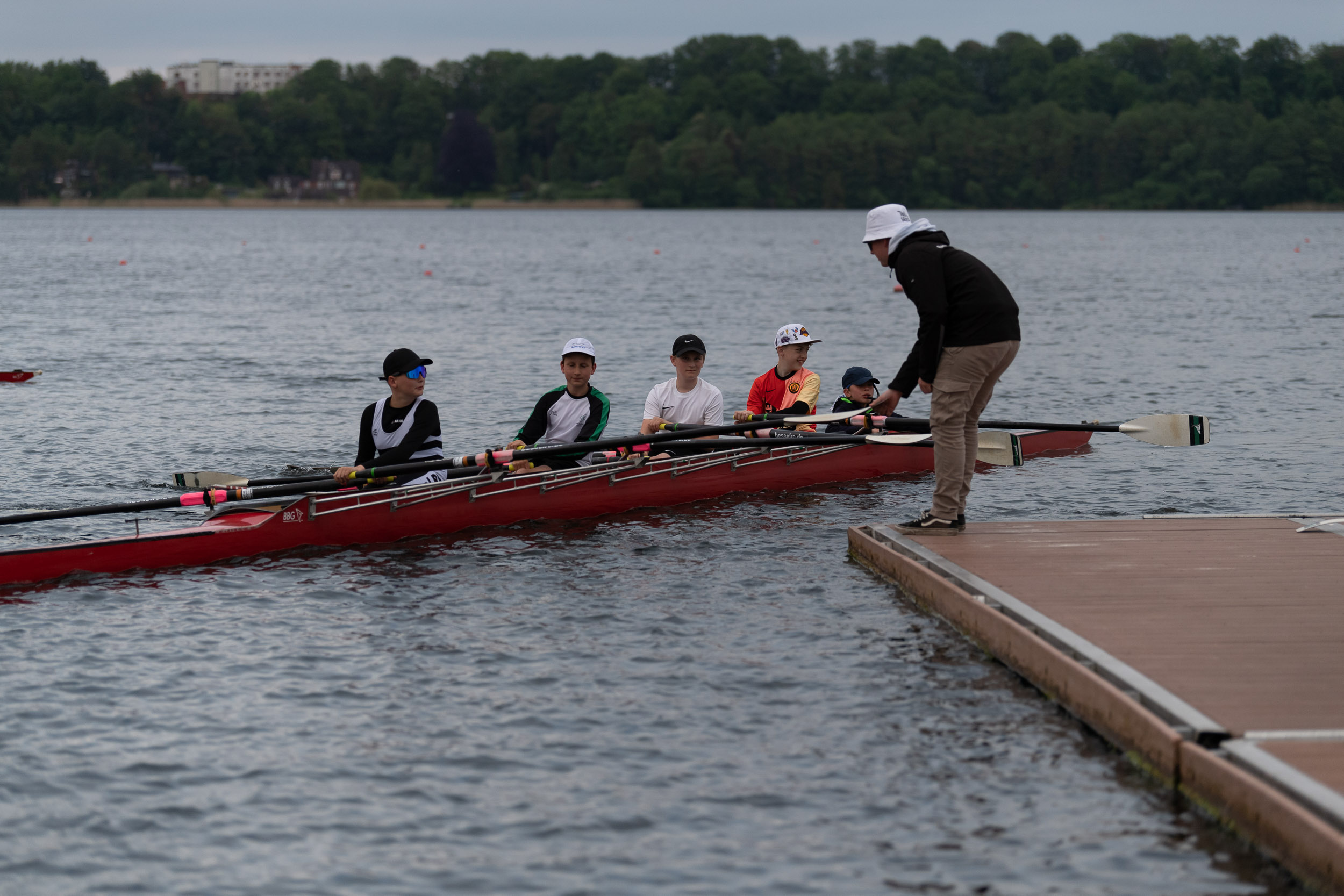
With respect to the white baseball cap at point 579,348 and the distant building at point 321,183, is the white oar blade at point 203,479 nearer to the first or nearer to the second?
the white baseball cap at point 579,348

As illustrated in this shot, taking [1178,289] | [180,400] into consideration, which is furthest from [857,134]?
[180,400]

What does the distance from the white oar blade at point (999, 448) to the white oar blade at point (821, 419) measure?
3.62 feet

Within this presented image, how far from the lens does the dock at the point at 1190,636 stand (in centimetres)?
638

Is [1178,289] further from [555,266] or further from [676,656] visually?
[676,656]

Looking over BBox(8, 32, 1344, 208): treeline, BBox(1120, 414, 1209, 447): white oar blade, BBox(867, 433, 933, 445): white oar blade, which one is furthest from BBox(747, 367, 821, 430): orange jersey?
BBox(8, 32, 1344, 208): treeline

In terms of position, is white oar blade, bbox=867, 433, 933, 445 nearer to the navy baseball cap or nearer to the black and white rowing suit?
the navy baseball cap

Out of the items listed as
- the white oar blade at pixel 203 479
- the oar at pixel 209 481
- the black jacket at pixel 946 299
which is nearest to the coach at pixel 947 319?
the black jacket at pixel 946 299

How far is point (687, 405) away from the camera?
1419 cm

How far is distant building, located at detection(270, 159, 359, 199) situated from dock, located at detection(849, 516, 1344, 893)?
183232mm

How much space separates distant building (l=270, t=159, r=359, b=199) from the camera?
186500mm

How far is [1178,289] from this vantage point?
5203 centimetres

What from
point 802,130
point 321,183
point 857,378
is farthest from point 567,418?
point 321,183

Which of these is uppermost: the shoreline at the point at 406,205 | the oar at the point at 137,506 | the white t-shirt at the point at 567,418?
the shoreline at the point at 406,205

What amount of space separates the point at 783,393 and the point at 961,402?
468 cm
